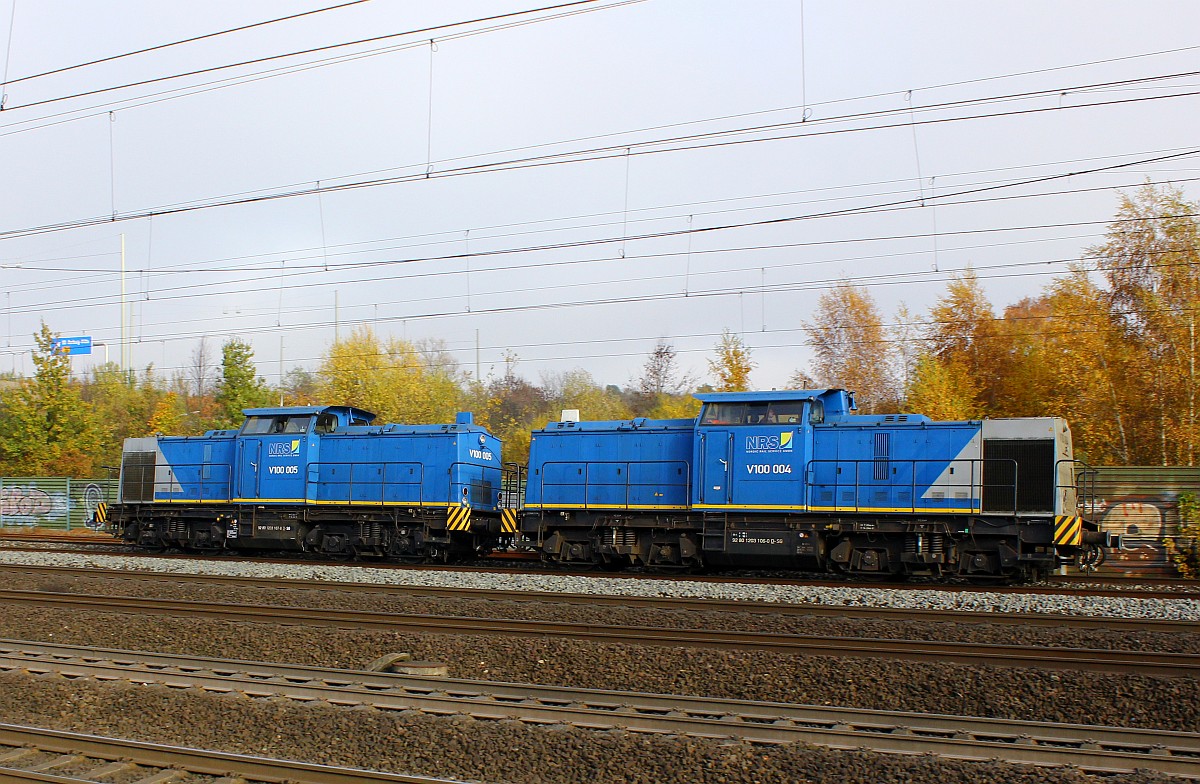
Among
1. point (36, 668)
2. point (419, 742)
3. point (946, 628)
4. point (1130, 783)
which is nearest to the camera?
point (1130, 783)

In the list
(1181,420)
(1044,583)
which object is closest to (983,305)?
(1181,420)

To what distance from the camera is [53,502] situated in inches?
1193

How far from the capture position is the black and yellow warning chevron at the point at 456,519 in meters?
17.6

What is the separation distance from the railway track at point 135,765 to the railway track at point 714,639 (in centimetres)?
416

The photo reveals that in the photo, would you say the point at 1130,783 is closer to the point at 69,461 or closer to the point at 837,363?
the point at 837,363

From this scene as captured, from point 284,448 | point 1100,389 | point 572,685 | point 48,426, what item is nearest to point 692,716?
point 572,685

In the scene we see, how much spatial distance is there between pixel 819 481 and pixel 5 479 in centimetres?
3011

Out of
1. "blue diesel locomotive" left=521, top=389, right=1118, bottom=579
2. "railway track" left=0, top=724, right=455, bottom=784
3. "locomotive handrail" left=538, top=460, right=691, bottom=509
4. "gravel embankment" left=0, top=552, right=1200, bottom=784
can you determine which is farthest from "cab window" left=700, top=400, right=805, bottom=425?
"railway track" left=0, top=724, right=455, bottom=784

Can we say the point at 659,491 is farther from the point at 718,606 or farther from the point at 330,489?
the point at 330,489

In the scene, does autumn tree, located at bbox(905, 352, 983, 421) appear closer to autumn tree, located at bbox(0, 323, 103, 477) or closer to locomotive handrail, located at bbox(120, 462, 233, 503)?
locomotive handrail, located at bbox(120, 462, 233, 503)

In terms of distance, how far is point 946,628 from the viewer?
956 centimetres

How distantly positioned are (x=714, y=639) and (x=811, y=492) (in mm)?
6593

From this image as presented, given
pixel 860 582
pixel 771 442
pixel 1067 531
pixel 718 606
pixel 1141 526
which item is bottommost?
pixel 860 582

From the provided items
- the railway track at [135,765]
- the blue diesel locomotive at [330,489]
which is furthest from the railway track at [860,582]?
the railway track at [135,765]
